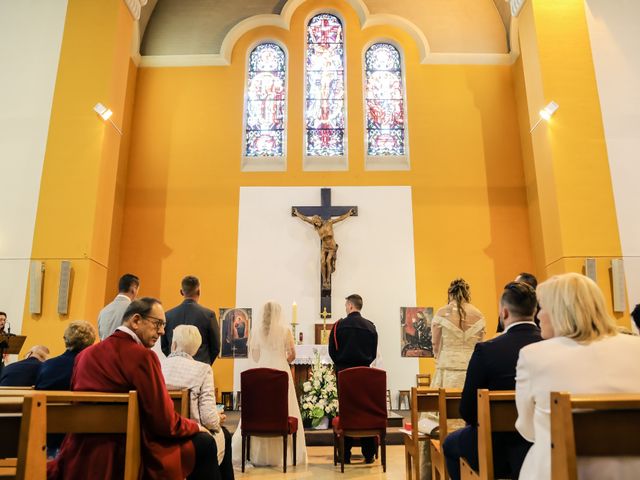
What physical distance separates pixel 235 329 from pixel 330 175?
335 cm

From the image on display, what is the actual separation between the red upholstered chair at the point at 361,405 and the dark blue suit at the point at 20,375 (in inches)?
101

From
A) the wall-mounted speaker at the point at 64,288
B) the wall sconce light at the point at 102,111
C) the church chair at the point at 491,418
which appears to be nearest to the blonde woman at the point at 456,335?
the church chair at the point at 491,418

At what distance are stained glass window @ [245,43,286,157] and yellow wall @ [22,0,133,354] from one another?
8.88ft

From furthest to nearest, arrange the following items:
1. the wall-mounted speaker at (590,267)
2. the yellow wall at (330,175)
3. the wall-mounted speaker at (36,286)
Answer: the yellow wall at (330,175) < the wall-mounted speaker at (590,267) < the wall-mounted speaker at (36,286)

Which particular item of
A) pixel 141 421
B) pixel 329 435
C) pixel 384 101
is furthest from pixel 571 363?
pixel 384 101

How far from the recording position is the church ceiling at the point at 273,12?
10961mm

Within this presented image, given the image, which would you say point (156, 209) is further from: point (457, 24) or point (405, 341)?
point (457, 24)

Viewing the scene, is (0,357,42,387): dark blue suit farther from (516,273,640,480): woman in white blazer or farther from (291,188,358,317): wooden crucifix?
(291,188,358,317): wooden crucifix

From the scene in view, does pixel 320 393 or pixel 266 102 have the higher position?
pixel 266 102

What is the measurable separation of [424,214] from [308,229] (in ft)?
7.05

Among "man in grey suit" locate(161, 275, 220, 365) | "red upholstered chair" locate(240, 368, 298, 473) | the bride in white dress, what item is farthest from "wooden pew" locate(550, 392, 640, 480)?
the bride in white dress

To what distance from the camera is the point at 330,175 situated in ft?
33.7

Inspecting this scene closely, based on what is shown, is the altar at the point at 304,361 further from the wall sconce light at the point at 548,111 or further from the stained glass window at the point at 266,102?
the wall sconce light at the point at 548,111

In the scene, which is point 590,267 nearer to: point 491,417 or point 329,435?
point 329,435
